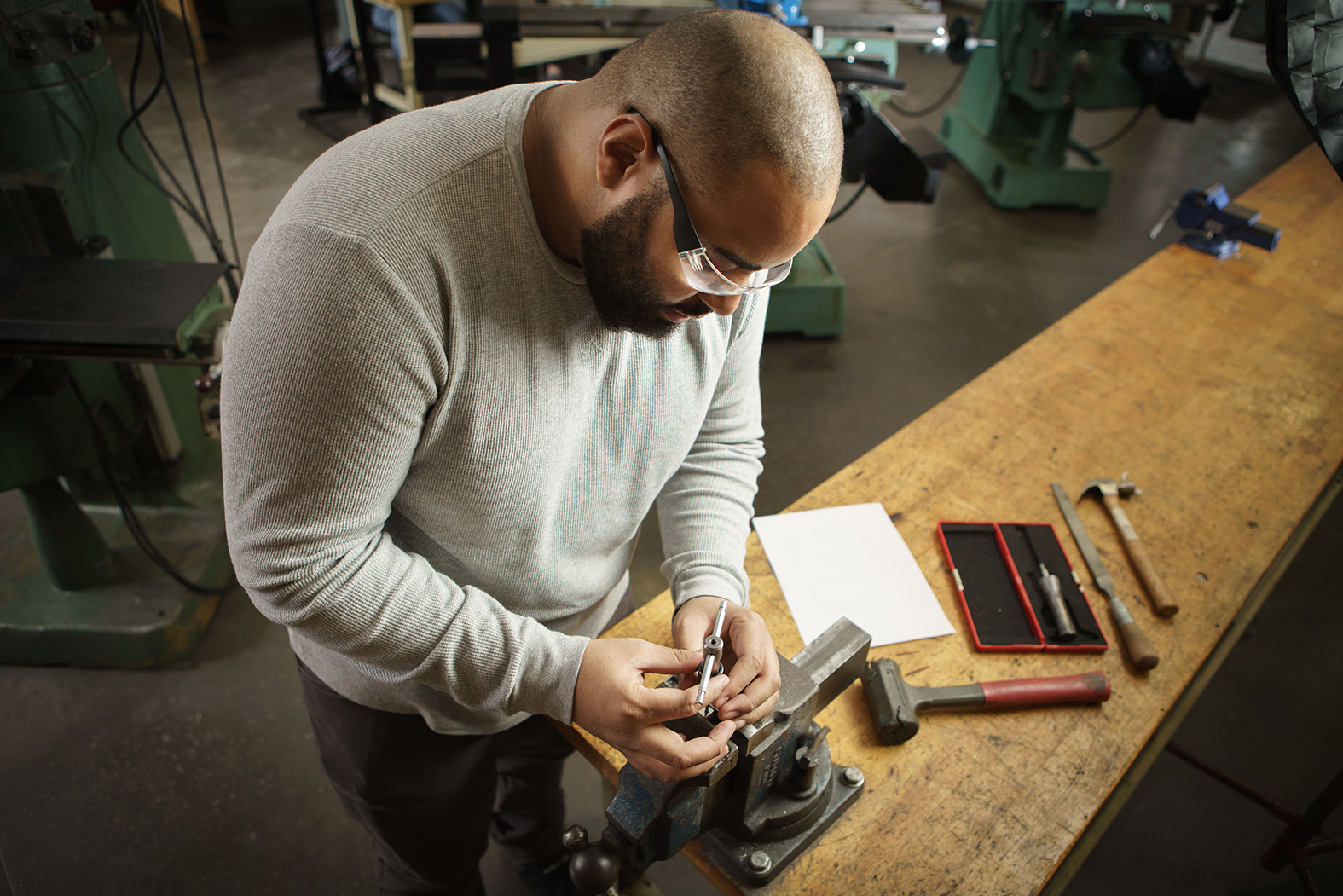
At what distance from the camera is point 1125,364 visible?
1.82 metres

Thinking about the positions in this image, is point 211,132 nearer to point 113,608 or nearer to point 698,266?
point 113,608

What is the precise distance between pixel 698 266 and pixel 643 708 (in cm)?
45

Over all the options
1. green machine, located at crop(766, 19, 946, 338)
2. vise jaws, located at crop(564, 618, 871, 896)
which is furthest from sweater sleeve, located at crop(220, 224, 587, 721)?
green machine, located at crop(766, 19, 946, 338)

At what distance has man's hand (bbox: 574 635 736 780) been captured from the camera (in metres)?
0.80

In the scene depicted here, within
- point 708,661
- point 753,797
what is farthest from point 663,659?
point 753,797

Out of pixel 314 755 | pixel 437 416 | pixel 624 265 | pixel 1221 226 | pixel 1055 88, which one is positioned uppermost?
pixel 624 265

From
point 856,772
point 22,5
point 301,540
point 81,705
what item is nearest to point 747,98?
point 301,540

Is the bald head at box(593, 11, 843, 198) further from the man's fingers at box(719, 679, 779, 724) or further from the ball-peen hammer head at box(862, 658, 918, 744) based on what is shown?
the ball-peen hammer head at box(862, 658, 918, 744)

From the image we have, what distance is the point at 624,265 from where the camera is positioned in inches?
30.0

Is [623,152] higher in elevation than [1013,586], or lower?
higher

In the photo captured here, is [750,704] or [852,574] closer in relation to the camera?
[750,704]

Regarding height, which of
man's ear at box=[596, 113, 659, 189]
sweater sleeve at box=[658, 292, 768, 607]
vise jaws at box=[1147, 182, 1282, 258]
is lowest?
vise jaws at box=[1147, 182, 1282, 258]

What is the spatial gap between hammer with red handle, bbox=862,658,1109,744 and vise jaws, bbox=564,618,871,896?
0.07 meters

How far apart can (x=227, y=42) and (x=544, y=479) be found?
6.68m
